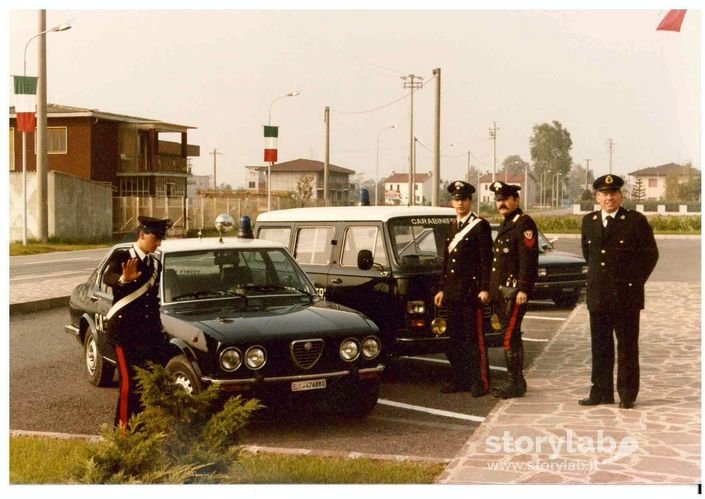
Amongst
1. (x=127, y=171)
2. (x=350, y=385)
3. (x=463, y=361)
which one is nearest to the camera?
(x=350, y=385)

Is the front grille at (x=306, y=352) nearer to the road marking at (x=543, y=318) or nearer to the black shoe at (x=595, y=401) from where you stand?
the black shoe at (x=595, y=401)

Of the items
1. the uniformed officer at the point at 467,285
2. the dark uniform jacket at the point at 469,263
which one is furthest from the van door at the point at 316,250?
the dark uniform jacket at the point at 469,263

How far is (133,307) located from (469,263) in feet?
10.5

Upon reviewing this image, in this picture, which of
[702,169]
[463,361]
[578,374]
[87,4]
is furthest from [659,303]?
[87,4]

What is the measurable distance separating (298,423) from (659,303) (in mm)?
9085

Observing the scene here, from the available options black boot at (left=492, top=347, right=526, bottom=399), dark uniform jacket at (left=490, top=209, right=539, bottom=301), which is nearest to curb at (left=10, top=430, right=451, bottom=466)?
black boot at (left=492, top=347, right=526, bottom=399)

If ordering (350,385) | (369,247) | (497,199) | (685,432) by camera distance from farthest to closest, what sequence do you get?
(369,247), (497,199), (350,385), (685,432)

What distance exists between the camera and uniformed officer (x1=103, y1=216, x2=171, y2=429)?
6910 millimetres

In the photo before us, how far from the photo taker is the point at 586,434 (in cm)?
705

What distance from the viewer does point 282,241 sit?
10688mm

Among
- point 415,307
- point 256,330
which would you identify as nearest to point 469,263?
point 415,307

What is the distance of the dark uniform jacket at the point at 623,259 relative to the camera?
7766 mm

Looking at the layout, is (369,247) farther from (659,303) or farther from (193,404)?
(659,303)

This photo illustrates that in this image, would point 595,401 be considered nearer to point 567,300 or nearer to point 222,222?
point 222,222
